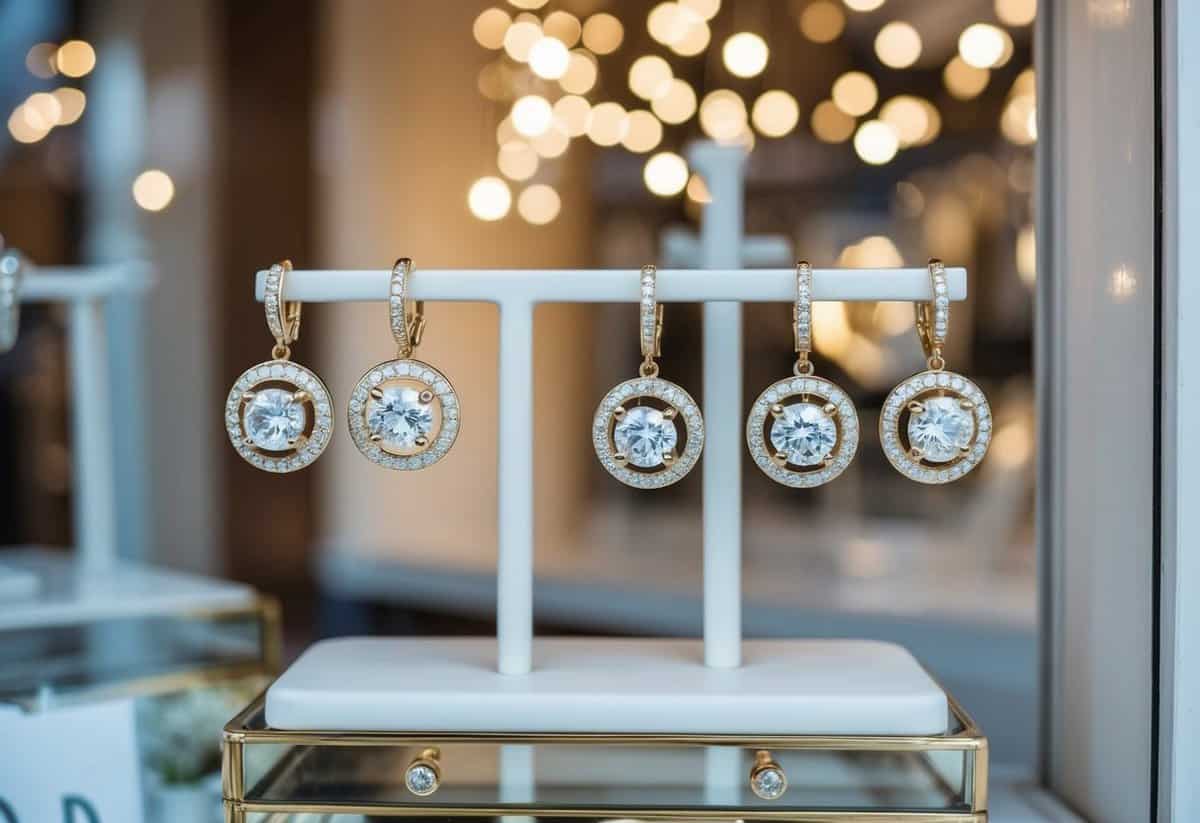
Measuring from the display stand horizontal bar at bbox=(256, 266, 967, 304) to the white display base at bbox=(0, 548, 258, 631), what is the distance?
1.45ft

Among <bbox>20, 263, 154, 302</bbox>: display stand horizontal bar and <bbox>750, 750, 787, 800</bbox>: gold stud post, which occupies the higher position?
<bbox>20, 263, 154, 302</bbox>: display stand horizontal bar

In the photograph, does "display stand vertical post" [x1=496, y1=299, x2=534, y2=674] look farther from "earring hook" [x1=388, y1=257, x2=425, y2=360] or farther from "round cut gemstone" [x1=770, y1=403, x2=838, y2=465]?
"round cut gemstone" [x1=770, y1=403, x2=838, y2=465]

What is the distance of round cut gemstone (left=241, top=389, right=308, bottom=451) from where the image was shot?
2.15ft

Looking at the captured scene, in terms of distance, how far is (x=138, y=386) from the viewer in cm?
306

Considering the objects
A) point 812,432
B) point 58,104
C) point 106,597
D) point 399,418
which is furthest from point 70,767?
point 58,104

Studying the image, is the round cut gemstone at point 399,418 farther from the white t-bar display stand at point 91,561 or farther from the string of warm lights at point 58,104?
the string of warm lights at point 58,104

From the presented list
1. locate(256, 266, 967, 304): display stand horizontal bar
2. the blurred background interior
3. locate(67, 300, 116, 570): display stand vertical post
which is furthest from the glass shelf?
the blurred background interior

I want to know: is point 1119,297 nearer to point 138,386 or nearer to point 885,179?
point 138,386

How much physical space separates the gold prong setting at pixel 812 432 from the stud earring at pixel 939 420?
0.03 m

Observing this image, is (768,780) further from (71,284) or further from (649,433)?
(71,284)

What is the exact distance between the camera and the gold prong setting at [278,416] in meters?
0.66

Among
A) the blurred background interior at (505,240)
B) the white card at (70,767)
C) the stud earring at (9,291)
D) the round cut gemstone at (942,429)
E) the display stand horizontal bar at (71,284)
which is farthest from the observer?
the blurred background interior at (505,240)

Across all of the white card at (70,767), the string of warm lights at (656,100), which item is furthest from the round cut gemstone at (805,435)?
the string of warm lights at (656,100)

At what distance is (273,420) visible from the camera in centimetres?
66
